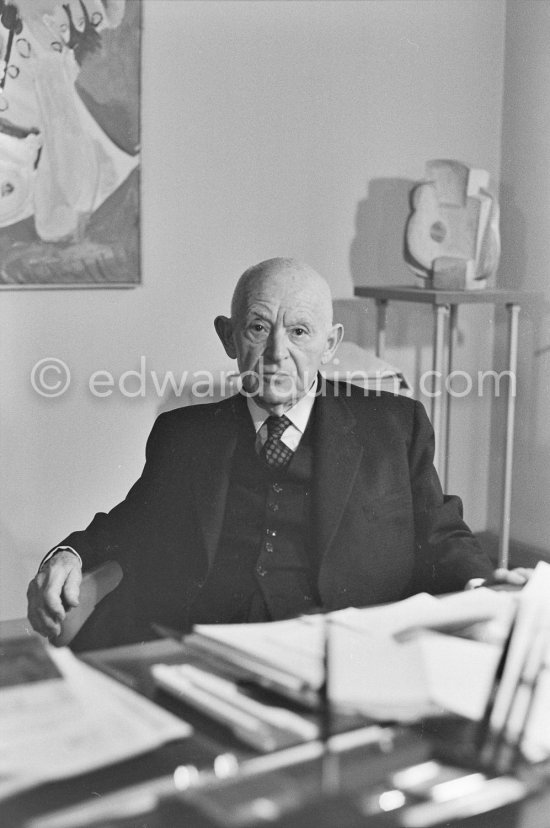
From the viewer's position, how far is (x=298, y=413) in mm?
1338

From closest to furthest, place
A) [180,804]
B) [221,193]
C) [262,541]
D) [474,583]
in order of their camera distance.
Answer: [180,804], [221,193], [262,541], [474,583]

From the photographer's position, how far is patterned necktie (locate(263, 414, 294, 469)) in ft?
4.36

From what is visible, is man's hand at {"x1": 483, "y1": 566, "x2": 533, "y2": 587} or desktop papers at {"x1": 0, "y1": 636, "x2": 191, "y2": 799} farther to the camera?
man's hand at {"x1": 483, "y1": 566, "x2": 533, "y2": 587}

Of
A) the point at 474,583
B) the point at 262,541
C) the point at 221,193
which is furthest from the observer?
the point at 474,583

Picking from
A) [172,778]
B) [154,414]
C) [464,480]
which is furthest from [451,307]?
[172,778]

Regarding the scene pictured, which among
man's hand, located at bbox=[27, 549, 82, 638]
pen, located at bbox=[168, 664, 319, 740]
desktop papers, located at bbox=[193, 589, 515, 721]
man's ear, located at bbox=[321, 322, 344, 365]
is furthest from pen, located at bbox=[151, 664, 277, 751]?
man's ear, located at bbox=[321, 322, 344, 365]

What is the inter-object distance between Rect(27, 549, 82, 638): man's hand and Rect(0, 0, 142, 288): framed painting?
372mm

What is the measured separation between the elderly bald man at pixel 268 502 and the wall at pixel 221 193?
0.04 m

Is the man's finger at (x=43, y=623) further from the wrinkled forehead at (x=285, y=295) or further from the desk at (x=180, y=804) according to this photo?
the wrinkled forehead at (x=285, y=295)

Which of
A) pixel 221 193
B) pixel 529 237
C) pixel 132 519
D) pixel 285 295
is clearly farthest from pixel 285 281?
pixel 529 237

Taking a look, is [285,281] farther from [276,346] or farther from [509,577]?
[509,577]

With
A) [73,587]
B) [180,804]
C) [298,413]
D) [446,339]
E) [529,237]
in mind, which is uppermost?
[529,237]

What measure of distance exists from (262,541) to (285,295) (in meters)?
0.35

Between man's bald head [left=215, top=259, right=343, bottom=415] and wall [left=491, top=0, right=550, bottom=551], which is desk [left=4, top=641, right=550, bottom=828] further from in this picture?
wall [left=491, top=0, right=550, bottom=551]
